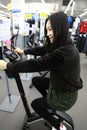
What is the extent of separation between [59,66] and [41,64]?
0.58 ft

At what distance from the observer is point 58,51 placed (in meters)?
1.30

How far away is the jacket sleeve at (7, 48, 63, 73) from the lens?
1300mm

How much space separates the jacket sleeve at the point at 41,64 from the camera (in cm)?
130

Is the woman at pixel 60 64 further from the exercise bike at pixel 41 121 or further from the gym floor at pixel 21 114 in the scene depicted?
the gym floor at pixel 21 114

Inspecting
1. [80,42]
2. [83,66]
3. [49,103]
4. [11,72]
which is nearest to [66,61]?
[11,72]

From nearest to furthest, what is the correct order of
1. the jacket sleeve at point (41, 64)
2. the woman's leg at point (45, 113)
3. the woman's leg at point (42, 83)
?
the jacket sleeve at point (41, 64) → the woman's leg at point (45, 113) → the woman's leg at point (42, 83)

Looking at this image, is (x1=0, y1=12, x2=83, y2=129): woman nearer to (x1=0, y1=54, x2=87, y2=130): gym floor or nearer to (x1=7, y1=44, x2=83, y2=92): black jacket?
(x1=7, y1=44, x2=83, y2=92): black jacket

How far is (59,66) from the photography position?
4.50ft

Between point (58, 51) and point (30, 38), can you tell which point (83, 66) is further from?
point (58, 51)

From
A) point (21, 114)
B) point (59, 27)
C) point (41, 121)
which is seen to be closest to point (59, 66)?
point (59, 27)

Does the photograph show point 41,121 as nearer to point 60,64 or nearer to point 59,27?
point 60,64

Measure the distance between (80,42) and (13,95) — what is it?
5.11 m

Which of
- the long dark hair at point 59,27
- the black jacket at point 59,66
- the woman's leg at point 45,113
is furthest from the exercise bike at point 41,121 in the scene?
the long dark hair at point 59,27

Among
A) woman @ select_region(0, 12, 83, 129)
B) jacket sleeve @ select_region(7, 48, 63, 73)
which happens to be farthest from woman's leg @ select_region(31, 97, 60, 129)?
jacket sleeve @ select_region(7, 48, 63, 73)
